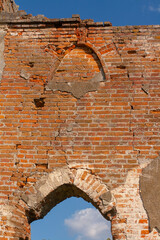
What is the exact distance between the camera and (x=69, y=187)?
16.0 ft

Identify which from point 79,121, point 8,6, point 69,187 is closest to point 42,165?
point 69,187

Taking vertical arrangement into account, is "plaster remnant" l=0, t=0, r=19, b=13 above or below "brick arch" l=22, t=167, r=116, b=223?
above

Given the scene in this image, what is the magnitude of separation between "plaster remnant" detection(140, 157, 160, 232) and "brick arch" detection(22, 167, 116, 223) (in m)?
0.48

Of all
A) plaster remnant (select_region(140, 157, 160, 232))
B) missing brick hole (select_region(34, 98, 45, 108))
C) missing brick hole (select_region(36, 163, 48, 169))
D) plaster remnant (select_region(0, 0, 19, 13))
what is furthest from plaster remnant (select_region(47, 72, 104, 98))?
plaster remnant (select_region(0, 0, 19, 13))

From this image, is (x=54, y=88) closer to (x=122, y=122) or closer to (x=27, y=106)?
(x=27, y=106)

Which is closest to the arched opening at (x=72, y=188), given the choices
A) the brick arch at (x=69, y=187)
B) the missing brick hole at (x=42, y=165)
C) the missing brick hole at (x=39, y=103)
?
the brick arch at (x=69, y=187)

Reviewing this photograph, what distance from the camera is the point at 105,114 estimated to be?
5.05 m

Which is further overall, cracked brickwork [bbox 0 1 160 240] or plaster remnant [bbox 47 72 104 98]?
plaster remnant [bbox 47 72 104 98]

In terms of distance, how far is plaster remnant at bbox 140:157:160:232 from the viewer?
14.7 feet

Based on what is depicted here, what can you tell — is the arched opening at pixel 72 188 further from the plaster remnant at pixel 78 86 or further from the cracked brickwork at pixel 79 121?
the plaster remnant at pixel 78 86

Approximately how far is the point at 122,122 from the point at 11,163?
6.00 feet

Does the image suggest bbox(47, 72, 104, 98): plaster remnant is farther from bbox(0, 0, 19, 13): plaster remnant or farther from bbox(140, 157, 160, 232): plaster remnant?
bbox(0, 0, 19, 13): plaster remnant

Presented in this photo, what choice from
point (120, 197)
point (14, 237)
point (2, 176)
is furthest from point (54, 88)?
point (14, 237)

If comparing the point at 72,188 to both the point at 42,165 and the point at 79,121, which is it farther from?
the point at 79,121
